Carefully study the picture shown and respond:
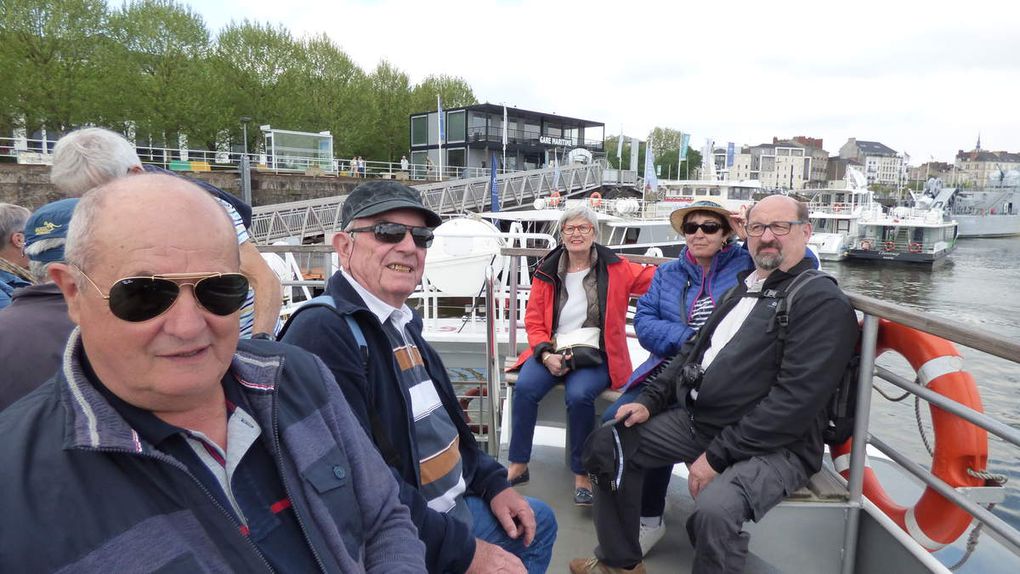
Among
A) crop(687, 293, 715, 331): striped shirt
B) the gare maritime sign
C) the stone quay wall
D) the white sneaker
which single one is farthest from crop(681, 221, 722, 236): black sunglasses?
the gare maritime sign

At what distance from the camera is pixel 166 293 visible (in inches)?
41.0

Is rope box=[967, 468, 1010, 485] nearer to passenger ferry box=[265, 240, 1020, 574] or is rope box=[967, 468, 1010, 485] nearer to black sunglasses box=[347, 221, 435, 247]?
passenger ferry box=[265, 240, 1020, 574]

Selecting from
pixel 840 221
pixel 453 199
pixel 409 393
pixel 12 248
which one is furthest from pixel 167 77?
pixel 840 221

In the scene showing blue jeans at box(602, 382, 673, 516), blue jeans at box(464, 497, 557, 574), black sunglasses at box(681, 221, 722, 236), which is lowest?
blue jeans at box(602, 382, 673, 516)

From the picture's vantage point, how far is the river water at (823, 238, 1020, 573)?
699cm

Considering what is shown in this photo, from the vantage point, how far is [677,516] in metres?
3.04

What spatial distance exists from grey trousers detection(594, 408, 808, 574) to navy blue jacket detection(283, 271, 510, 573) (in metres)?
0.91

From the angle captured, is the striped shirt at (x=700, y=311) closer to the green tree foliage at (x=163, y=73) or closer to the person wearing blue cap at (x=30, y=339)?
the person wearing blue cap at (x=30, y=339)

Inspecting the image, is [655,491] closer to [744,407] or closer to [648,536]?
[648,536]

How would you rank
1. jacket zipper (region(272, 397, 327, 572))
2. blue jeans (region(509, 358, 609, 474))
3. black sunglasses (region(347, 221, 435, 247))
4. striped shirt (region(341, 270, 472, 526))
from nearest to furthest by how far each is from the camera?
jacket zipper (region(272, 397, 327, 572)) → striped shirt (region(341, 270, 472, 526)) → black sunglasses (region(347, 221, 435, 247)) → blue jeans (region(509, 358, 609, 474))

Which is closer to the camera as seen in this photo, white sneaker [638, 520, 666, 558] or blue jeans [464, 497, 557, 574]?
blue jeans [464, 497, 557, 574]

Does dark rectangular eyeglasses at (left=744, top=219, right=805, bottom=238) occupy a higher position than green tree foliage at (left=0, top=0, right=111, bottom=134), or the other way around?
green tree foliage at (left=0, top=0, right=111, bottom=134)

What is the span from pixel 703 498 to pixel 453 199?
2347cm

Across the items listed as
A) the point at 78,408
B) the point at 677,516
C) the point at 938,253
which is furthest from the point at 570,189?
the point at 78,408
